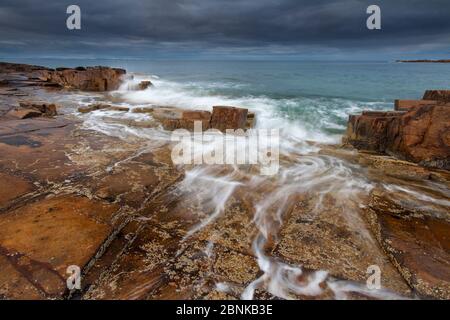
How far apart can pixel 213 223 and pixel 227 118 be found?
16.2ft

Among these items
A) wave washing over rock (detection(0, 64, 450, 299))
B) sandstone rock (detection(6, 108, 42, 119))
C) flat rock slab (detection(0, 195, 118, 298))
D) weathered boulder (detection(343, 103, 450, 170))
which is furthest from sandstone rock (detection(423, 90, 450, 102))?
sandstone rock (detection(6, 108, 42, 119))

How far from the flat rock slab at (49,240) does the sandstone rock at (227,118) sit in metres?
4.91

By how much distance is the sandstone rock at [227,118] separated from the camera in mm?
7637

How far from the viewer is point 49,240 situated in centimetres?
263

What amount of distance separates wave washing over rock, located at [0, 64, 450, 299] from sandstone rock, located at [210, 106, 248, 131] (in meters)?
1.90

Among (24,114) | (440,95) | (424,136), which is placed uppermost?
(440,95)

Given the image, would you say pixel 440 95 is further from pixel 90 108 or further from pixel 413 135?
pixel 90 108

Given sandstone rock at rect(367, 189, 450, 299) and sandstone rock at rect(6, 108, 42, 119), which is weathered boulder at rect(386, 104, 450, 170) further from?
sandstone rock at rect(6, 108, 42, 119)

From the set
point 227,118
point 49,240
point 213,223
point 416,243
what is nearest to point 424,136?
point 416,243

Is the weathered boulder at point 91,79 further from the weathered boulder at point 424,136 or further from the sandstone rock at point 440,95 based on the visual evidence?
the sandstone rock at point 440,95

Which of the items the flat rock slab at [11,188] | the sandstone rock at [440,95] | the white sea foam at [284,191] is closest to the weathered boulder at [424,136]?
the white sea foam at [284,191]
